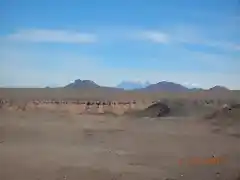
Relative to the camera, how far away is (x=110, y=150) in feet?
32.4

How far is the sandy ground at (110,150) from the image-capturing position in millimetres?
7637

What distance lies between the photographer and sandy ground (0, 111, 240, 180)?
25.1 ft

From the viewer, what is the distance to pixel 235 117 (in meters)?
16.2

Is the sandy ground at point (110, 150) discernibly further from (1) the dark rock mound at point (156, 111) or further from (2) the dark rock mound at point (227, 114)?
(1) the dark rock mound at point (156, 111)

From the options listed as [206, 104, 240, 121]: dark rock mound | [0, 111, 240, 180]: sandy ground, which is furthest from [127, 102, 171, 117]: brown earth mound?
[0, 111, 240, 180]: sandy ground

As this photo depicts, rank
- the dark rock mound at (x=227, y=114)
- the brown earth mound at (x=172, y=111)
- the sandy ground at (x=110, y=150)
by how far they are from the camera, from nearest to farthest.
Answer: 1. the sandy ground at (x=110, y=150)
2. the dark rock mound at (x=227, y=114)
3. the brown earth mound at (x=172, y=111)

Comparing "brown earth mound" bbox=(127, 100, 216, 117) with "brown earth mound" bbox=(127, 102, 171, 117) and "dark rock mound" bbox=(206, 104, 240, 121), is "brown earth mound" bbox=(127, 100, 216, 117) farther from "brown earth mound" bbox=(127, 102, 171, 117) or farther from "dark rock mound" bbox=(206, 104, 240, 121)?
"dark rock mound" bbox=(206, 104, 240, 121)

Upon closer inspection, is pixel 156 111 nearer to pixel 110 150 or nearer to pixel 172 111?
pixel 172 111

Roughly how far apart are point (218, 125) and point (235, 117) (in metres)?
1.47

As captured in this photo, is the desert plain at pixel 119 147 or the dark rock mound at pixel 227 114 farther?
the dark rock mound at pixel 227 114

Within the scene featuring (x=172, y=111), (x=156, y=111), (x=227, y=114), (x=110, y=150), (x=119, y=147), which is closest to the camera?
(x=110, y=150)

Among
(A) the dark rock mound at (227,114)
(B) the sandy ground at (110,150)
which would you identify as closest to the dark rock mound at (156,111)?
(A) the dark rock mound at (227,114)

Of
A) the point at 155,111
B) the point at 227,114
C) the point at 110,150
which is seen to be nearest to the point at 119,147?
the point at 110,150

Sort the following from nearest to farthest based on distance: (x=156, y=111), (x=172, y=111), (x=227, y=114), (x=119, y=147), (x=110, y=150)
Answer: (x=110, y=150) < (x=119, y=147) < (x=227, y=114) < (x=156, y=111) < (x=172, y=111)
